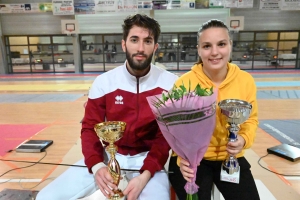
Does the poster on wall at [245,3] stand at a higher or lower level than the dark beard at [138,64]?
higher

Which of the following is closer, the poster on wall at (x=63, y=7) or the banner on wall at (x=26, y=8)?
the poster on wall at (x=63, y=7)

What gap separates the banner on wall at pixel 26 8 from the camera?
13141 millimetres

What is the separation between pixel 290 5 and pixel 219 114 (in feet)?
42.8

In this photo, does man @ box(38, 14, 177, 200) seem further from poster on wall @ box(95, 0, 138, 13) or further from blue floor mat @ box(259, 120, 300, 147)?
poster on wall @ box(95, 0, 138, 13)

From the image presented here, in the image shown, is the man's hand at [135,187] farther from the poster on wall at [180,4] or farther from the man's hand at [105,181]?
the poster on wall at [180,4]

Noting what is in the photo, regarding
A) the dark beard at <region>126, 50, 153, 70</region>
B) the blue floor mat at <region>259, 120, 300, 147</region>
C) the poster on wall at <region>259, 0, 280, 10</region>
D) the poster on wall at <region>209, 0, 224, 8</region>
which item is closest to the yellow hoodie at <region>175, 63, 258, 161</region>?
the dark beard at <region>126, 50, 153, 70</region>

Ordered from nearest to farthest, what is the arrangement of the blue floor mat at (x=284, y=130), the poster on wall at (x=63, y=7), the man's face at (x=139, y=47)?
the man's face at (x=139, y=47)
the blue floor mat at (x=284, y=130)
the poster on wall at (x=63, y=7)

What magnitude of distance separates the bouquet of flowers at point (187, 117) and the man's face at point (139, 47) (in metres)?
0.71

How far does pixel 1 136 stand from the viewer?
4.45 m

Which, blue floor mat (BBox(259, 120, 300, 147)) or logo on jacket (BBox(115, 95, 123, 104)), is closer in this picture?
logo on jacket (BBox(115, 95, 123, 104))

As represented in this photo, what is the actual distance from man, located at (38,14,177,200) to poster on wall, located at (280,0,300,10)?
12680 mm

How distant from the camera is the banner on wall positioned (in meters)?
13.1

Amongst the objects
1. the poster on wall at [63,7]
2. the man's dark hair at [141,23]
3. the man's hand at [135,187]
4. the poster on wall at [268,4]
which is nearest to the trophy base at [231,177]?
the man's hand at [135,187]

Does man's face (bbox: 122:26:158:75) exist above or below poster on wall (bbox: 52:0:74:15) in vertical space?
below
